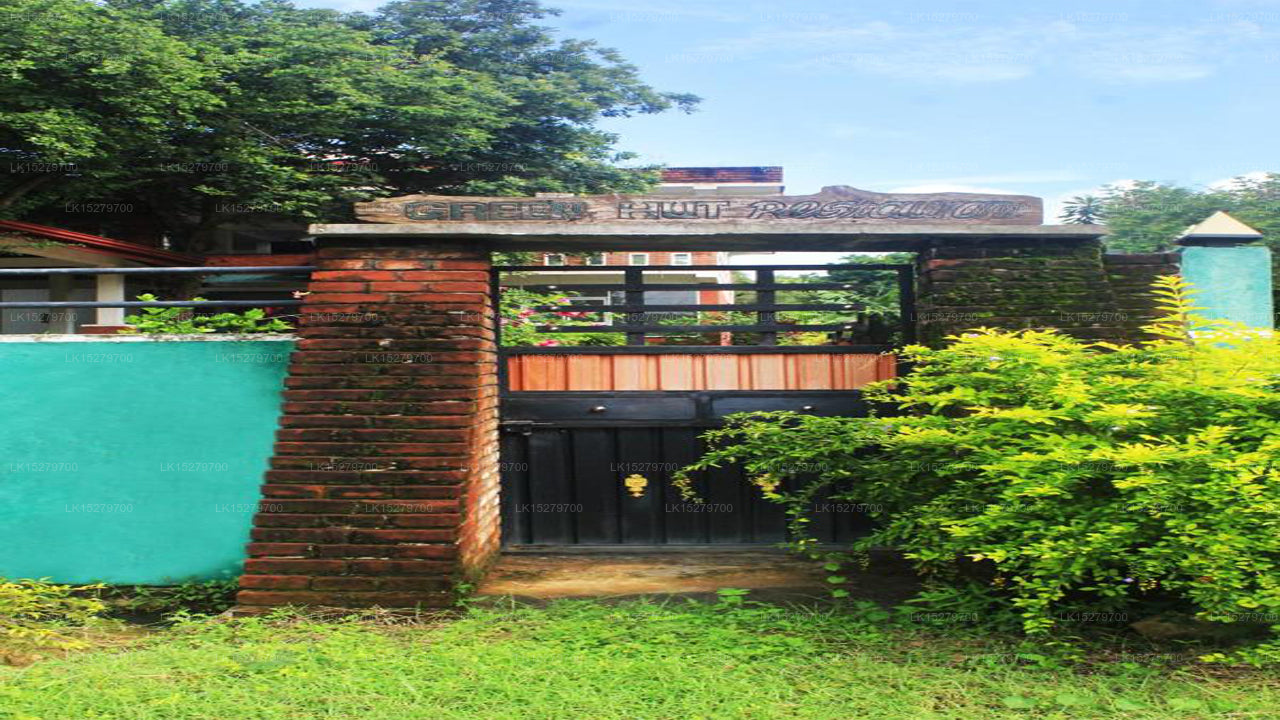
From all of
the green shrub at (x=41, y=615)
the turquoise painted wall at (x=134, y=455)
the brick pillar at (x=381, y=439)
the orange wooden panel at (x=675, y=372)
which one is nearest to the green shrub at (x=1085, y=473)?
the orange wooden panel at (x=675, y=372)

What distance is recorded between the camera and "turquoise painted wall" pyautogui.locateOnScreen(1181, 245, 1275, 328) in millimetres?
6969

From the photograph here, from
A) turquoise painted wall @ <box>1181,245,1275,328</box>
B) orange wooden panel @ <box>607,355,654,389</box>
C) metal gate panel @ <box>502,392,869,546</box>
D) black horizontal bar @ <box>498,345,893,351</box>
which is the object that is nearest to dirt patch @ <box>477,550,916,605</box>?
metal gate panel @ <box>502,392,869,546</box>

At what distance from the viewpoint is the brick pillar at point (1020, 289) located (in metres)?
5.70

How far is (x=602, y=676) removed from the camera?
12.7 ft

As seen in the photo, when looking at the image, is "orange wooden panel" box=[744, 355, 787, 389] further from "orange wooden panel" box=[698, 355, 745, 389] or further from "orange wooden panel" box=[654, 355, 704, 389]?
"orange wooden panel" box=[654, 355, 704, 389]

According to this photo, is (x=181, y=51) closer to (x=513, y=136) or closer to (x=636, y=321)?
(x=513, y=136)

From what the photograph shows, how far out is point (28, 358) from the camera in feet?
19.6

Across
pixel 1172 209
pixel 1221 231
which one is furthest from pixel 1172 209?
pixel 1221 231

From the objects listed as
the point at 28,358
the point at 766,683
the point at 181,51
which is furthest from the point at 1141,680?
the point at 181,51

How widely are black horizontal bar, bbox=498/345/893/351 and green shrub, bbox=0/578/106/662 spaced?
3.10 m

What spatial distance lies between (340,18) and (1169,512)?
70.5 ft

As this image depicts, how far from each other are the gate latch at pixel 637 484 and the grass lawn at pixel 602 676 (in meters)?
1.68

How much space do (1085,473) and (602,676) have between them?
98.2 inches

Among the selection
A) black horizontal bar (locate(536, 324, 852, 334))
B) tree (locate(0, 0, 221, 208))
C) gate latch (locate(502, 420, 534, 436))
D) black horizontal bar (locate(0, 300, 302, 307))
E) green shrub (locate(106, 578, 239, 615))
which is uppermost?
tree (locate(0, 0, 221, 208))
